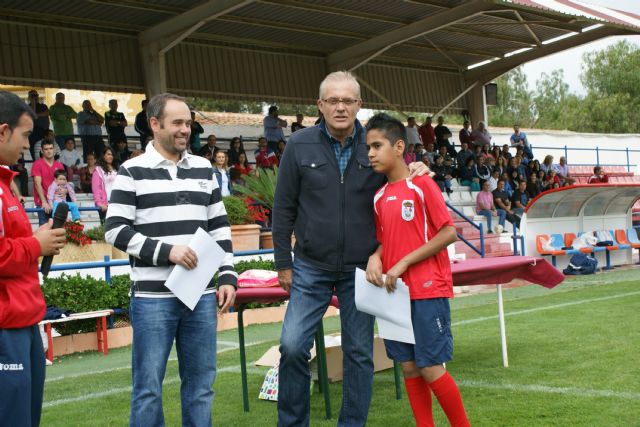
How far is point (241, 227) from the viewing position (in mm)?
15484

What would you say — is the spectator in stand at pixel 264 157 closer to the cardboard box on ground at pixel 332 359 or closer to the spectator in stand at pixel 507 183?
the spectator in stand at pixel 507 183

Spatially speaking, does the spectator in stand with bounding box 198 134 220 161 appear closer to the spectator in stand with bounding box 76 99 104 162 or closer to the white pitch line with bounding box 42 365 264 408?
the spectator in stand with bounding box 76 99 104 162

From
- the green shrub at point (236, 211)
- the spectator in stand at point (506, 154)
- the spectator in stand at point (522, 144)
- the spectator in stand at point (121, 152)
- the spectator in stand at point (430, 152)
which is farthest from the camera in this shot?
the spectator in stand at point (522, 144)

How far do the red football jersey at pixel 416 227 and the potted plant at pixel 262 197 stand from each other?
11469 millimetres

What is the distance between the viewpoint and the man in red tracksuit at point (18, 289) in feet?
11.4

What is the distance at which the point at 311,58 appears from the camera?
26953 mm

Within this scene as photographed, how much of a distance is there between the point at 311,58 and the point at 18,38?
31.8ft

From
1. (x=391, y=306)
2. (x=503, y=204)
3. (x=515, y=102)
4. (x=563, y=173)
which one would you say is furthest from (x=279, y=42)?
(x=515, y=102)

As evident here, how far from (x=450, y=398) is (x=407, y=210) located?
1.09 meters

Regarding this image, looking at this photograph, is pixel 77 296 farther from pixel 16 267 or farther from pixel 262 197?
pixel 16 267

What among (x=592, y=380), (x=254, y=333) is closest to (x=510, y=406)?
(x=592, y=380)

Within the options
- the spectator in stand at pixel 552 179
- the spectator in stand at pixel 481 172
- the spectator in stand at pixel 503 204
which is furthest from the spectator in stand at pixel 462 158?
the spectator in stand at pixel 552 179

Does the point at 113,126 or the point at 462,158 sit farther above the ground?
the point at 113,126

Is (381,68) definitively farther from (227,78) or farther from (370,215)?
(370,215)
